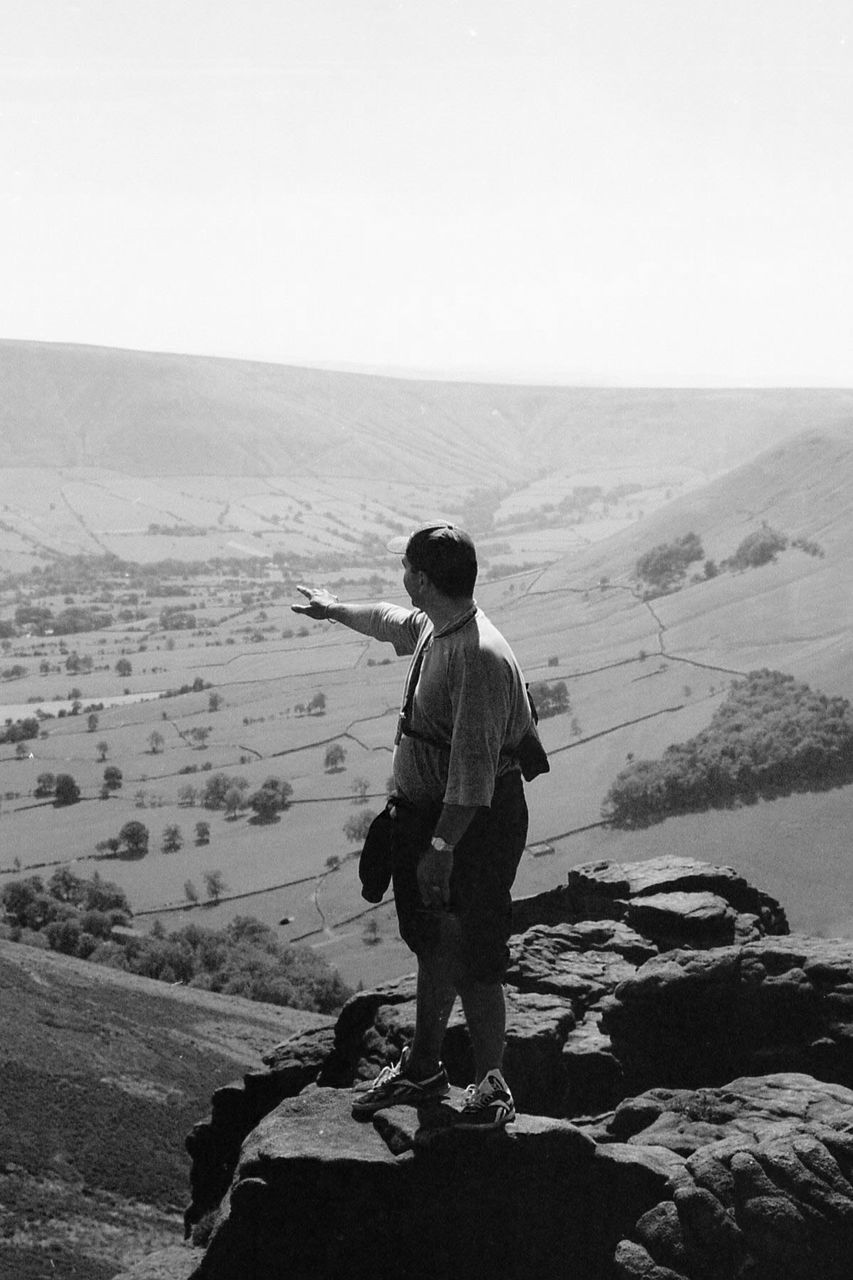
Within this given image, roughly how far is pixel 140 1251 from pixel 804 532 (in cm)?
7198

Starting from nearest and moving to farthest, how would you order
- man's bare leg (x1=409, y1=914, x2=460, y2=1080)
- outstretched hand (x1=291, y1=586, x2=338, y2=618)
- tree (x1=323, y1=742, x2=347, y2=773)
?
man's bare leg (x1=409, y1=914, x2=460, y2=1080) → outstretched hand (x1=291, y1=586, x2=338, y2=618) → tree (x1=323, y1=742, x2=347, y2=773)

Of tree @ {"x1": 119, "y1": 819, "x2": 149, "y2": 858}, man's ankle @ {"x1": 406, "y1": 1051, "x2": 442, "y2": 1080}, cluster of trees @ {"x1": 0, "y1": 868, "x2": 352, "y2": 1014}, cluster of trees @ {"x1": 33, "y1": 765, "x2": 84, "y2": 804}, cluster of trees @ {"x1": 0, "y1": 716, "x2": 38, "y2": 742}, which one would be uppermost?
man's ankle @ {"x1": 406, "y1": 1051, "x2": 442, "y2": 1080}

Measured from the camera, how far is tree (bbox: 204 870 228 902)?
46.3 meters

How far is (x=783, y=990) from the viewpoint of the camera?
9.38 metres

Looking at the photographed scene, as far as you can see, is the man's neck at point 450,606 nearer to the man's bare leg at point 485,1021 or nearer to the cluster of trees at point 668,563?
the man's bare leg at point 485,1021

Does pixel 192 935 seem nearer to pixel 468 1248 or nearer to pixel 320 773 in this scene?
pixel 320 773

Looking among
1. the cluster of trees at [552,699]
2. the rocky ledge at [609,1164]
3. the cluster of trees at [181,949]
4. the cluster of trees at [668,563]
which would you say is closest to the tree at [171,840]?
the cluster of trees at [181,949]

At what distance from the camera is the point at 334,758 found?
58.2 metres

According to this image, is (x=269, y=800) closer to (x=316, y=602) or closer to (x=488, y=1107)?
(x=316, y=602)

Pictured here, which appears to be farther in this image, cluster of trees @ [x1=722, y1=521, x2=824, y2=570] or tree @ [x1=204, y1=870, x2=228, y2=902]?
cluster of trees @ [x1=722, y1=521, x2=824, y2=570]

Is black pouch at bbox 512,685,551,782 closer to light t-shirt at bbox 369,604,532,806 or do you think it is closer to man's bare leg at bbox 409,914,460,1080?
light t-shirt at bbox 369,604,532,806

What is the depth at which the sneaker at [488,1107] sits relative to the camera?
5.99m

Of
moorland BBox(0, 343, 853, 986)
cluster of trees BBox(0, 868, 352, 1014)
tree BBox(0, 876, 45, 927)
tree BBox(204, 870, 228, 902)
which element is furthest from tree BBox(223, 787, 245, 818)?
tree BBox(0, 876, 45, 927)

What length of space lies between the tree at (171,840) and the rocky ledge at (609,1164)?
148ft
